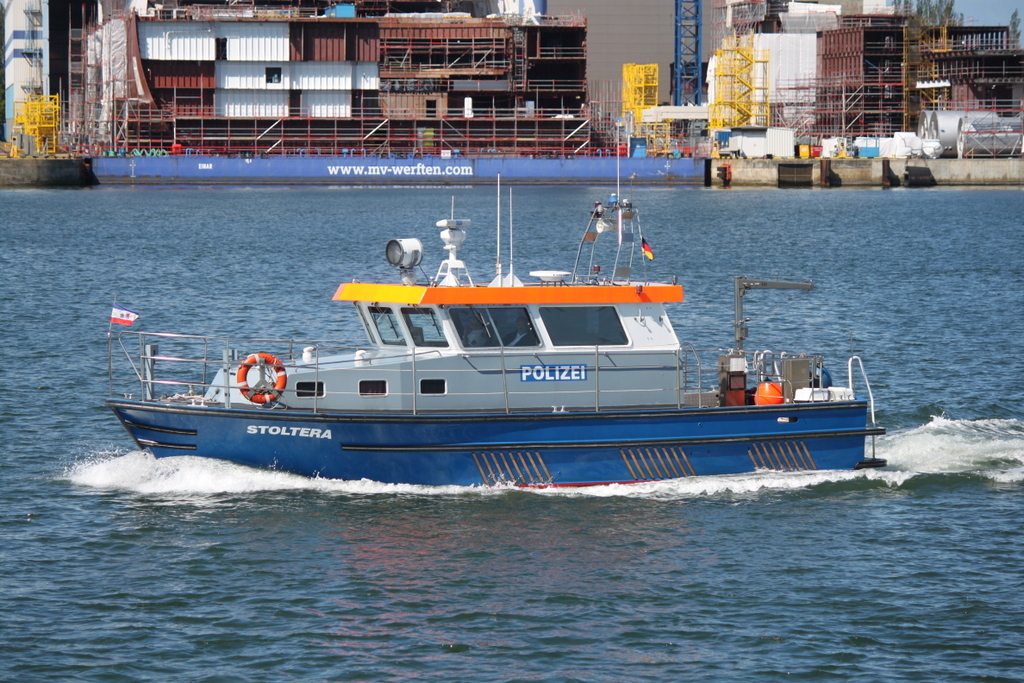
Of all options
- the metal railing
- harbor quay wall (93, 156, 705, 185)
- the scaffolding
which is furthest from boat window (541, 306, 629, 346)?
the scaffolding

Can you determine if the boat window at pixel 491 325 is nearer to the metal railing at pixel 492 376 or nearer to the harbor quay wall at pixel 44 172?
the metal railing at pixel 492 376

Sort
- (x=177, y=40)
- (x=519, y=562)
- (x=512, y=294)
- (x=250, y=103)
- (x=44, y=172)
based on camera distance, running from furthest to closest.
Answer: (x=250, y=103) < (x=177, y=40) < (x=44, y=172) < (x=512, y=294) < (x=519, y=562)

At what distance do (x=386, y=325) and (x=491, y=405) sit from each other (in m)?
1.76

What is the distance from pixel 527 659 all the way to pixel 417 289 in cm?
572

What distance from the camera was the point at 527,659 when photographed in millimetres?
12719

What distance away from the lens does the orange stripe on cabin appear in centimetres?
1683

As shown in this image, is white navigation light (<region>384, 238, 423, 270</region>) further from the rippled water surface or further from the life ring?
the rippled water surface

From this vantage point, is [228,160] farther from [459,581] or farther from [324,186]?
[459,581]

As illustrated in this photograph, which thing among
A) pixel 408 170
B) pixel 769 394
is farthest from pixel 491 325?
pixel 408 170

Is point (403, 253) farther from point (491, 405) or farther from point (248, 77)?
point (248, 77)

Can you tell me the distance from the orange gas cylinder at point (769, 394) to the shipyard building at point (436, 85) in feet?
270

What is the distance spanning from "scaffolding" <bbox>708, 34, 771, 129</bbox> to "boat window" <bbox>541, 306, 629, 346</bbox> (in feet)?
285

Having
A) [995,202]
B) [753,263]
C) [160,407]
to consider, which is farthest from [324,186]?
[160,407]

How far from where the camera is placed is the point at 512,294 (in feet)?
55.8
